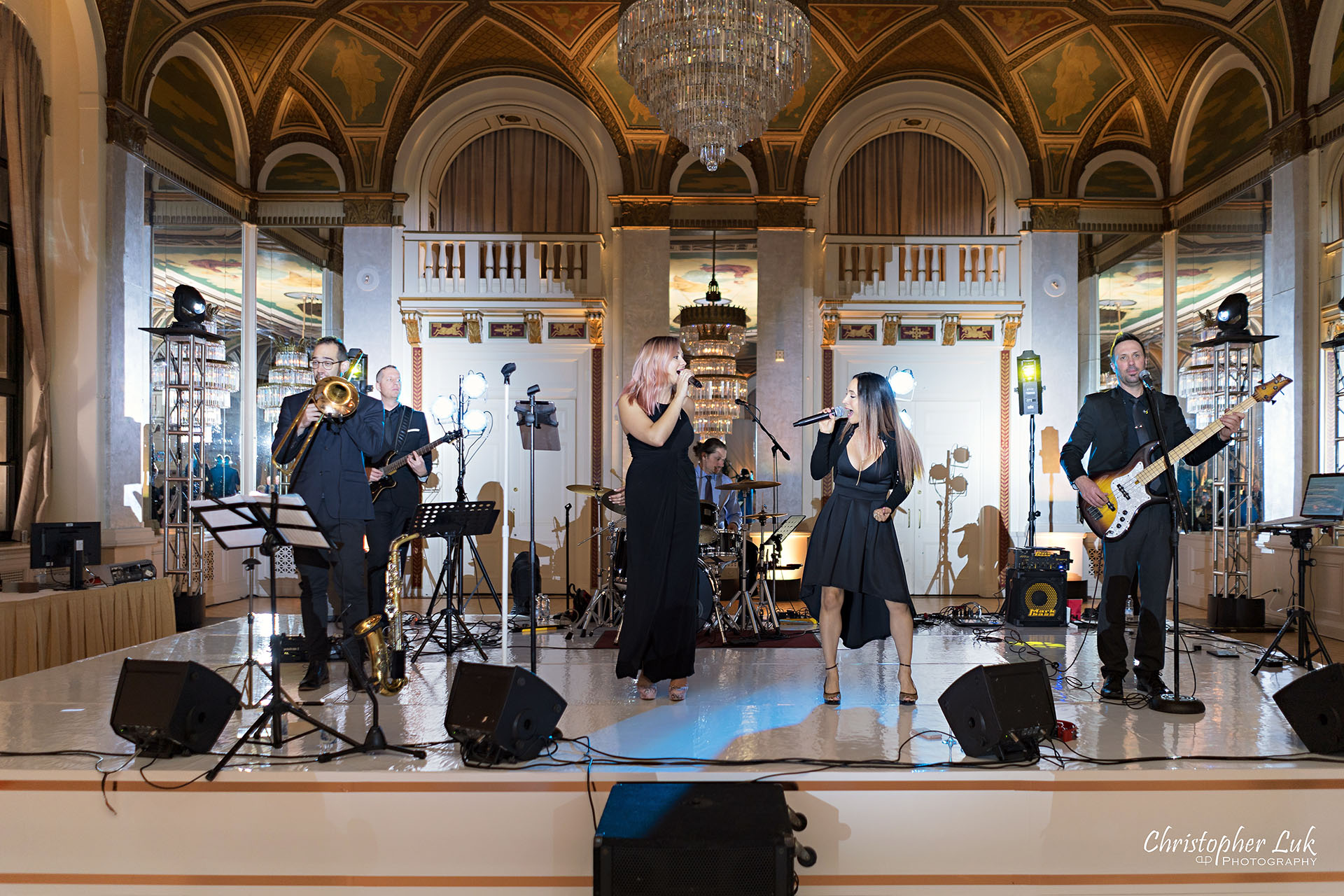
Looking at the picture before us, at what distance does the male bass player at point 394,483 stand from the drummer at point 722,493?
242 cm

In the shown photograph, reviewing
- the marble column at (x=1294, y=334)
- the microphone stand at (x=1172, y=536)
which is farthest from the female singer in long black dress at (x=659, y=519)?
the marble column at (x=1294, y=334)

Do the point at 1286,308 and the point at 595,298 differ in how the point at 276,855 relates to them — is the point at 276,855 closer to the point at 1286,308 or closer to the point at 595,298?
the point at 595,298

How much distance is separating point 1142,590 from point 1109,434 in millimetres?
859

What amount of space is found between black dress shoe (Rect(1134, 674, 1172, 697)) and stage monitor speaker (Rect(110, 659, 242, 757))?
444 cm

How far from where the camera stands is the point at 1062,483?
11.0 metres

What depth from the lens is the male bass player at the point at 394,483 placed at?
5.43 m

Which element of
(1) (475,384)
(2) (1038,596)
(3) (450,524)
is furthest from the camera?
(1) (475,384)

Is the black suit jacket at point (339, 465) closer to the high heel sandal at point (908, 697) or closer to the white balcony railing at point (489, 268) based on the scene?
the high heel sandal at point (908, 697)

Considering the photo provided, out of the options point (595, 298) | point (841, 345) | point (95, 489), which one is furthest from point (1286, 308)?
point (95, 489)

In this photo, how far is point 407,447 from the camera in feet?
19.6

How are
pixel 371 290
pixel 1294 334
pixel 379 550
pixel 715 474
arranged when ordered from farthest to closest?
pixel 371 290, pixel 1294 334, pixel 715 474, pixel 379 550

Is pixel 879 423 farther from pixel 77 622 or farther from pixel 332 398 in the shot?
pixel 77 622

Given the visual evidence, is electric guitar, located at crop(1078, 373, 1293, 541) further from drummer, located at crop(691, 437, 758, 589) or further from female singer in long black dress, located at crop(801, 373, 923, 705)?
drummer, located at crop(691, 437, 758, 589)

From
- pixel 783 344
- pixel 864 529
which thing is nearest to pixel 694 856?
pixel 864 529
